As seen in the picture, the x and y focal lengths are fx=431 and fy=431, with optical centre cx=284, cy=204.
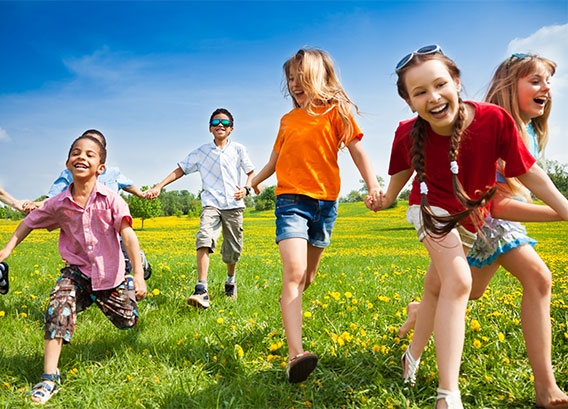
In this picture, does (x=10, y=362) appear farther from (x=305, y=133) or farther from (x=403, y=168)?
(x=403, y=168)

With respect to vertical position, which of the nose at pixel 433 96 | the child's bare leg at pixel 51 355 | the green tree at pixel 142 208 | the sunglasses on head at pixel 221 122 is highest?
the green tree at pixel 142 208

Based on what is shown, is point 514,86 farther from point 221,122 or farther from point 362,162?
point 221,122

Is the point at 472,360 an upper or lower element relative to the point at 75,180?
lower

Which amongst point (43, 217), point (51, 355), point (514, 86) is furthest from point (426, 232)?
point (43, 217)

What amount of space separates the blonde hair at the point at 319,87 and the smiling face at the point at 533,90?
3.70 ft

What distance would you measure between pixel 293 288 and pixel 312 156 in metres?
0.99

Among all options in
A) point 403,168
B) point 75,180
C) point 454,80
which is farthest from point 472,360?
point 75,180

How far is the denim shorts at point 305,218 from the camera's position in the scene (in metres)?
3.05

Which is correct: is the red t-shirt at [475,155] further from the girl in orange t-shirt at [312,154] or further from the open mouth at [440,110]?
the girl in orange t-shirt at [312,154]

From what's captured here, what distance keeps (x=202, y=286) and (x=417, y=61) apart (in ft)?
11.1

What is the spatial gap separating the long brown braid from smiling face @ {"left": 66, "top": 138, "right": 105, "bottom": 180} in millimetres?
2324

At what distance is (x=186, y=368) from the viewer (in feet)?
9.82

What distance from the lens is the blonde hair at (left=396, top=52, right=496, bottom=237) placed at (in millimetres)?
2336

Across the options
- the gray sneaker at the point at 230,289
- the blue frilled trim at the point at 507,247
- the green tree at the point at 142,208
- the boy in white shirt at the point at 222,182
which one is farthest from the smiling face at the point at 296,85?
the green tree at the point at 142,208
